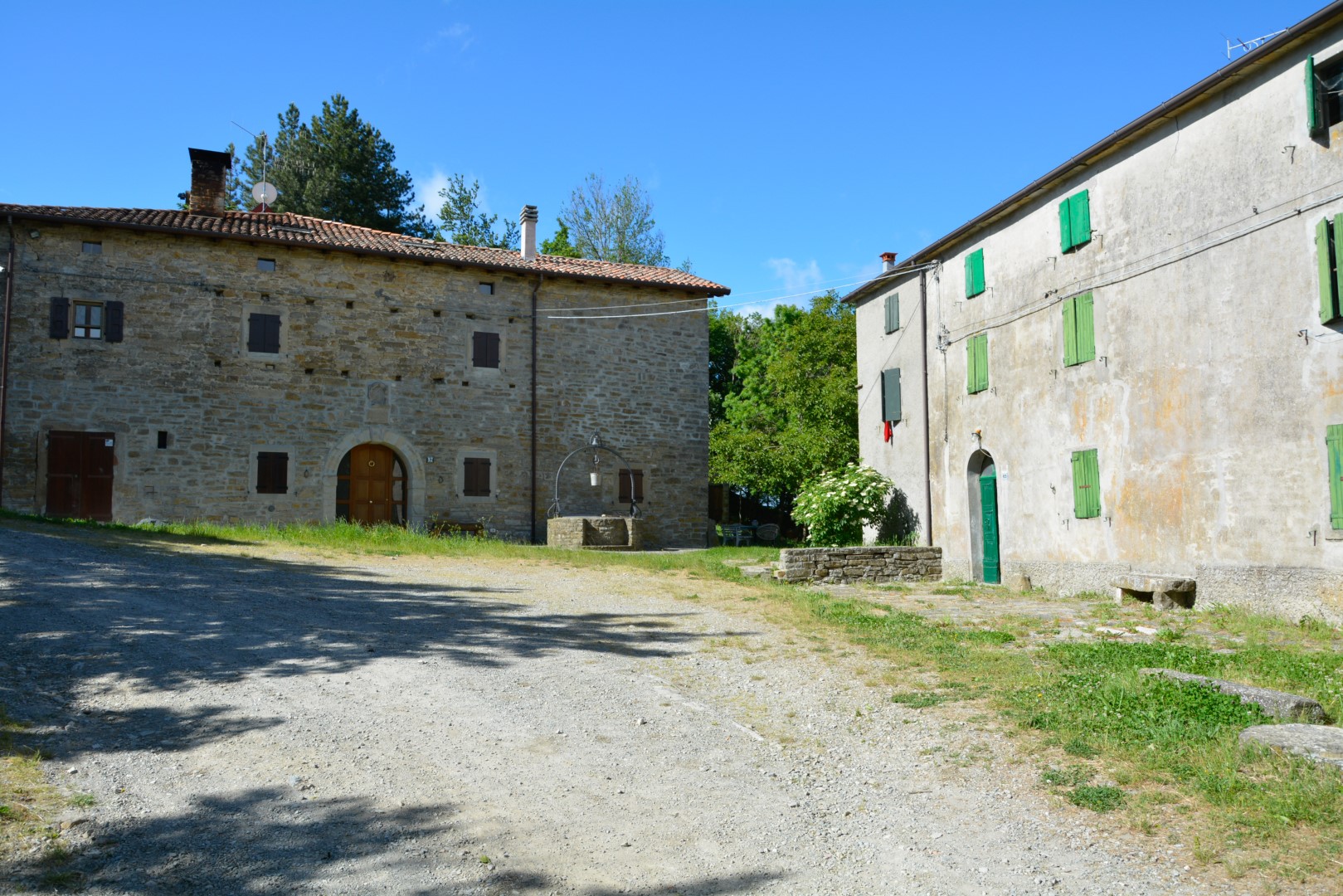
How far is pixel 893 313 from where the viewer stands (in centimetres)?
1730

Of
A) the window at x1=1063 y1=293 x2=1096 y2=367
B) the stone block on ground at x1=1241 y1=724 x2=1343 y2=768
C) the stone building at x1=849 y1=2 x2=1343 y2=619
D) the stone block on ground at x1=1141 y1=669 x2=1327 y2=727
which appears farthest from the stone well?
the stone block on ground at x1=1241 y1=724 x2=1343 y2=768

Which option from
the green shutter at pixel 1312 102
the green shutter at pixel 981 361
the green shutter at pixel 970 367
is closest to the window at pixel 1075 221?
the green shutter at pixel 981 361

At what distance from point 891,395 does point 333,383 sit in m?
11.3

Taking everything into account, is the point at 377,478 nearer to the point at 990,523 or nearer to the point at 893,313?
the point at 893,313

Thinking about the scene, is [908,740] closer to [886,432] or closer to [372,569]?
[372,569]

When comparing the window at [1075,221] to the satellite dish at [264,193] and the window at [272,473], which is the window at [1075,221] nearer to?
the window at [272,473]

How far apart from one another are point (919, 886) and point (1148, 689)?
307 centimetres

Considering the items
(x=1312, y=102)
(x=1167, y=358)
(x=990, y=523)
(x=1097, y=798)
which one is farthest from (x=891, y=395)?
(x=1097, y=798)

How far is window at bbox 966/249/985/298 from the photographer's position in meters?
14.7

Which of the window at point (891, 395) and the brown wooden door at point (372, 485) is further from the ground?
the window at point (891, 395)

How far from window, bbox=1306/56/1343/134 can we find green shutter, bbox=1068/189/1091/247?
323 centimetres

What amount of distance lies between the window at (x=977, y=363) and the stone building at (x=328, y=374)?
8.96m

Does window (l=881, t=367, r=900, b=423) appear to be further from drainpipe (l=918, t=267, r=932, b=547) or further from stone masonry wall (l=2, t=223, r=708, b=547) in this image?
stone masonry wall (l=2, t=223, r=708, b=547)

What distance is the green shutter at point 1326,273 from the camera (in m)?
8.90
